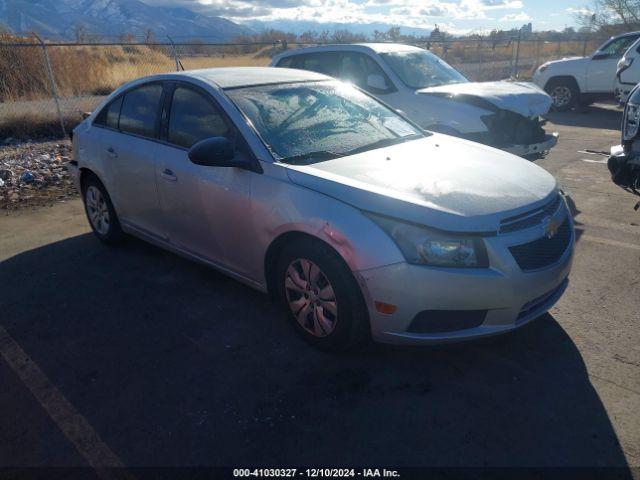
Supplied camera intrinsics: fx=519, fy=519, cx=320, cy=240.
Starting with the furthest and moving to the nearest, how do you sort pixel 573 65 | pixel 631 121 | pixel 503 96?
pixel 573 65 → pixel 503 96 → pixel 631 121

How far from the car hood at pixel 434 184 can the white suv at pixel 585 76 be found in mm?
10494

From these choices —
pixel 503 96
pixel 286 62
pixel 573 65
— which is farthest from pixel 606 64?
pixel 286 62

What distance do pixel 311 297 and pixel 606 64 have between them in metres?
12.1

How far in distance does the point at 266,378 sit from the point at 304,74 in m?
2.70

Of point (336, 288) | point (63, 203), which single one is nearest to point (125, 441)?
point (336, 288)

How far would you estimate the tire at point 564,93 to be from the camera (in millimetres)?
13023

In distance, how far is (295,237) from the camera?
3248mm

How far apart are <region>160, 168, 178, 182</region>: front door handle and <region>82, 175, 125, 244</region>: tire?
114cm

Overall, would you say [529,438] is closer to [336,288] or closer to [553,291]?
[553,291]

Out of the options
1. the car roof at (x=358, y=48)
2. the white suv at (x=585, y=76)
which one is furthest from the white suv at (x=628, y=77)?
the car roof at (x=358, y=48)

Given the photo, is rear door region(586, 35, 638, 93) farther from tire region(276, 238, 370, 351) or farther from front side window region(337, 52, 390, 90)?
tire region(276, 238, 370, 351)

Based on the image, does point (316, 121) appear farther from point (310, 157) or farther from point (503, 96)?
point (503, 96)

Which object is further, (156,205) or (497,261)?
(156,205)

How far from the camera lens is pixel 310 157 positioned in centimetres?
352
